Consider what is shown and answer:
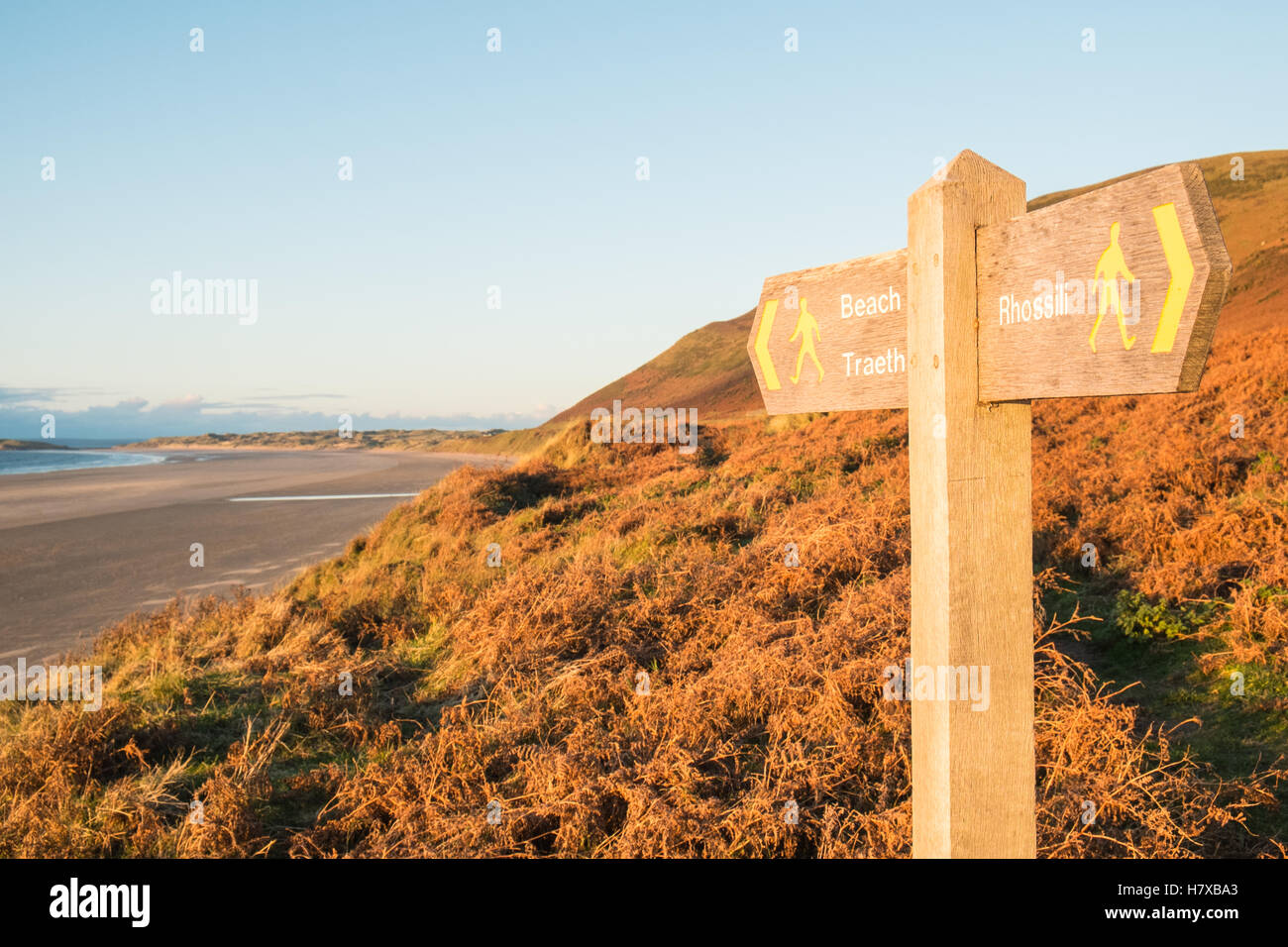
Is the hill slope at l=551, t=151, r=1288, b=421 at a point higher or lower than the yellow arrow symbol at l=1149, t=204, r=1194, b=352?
higher

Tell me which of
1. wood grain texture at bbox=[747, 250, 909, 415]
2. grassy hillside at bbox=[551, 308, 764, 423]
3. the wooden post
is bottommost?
the wooden post

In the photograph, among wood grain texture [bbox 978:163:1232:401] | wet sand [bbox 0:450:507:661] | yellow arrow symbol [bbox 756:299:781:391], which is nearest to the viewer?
wood grain texture [bbox 978:163:1232:401]

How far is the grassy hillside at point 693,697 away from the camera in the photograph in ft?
12.9

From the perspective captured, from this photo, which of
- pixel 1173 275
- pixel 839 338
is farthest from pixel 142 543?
pixel 1173 275

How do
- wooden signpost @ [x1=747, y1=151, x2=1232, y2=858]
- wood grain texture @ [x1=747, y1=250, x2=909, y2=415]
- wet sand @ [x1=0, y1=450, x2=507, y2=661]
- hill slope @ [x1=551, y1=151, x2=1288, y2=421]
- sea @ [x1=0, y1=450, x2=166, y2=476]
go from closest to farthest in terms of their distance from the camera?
wooden signpost @ [x1=747, y1=151, x2=1232, y2=858]
wood grain texture @ [x1=747, y1=250, x2=909, y2=415]
wet sand @ [x1=0, y1=450, x2=507, y2=661]
hill slope @ [x1=551, y1=151, x2=1288, y2=421]
sea @ [x1=0, y1=450, x2=166, y2=476]

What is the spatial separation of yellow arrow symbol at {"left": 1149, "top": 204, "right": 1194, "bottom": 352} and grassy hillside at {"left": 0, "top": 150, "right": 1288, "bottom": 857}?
2.60 meters

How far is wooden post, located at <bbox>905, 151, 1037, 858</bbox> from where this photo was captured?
2.15m

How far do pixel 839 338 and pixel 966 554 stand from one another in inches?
34.3

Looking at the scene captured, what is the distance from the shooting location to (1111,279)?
1930 mm

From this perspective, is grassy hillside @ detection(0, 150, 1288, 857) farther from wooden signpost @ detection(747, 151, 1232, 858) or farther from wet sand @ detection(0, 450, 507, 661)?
wet sand @ detection(0, 450, 507, 661)

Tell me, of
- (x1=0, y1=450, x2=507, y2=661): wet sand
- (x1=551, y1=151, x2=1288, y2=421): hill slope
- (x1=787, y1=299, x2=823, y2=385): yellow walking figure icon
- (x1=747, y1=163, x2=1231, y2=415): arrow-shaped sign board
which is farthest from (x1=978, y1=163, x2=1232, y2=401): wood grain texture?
(x1=0, y1=450, x2=507, y2=661): wet sand

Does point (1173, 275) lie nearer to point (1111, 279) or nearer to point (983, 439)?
point (1111, 279)

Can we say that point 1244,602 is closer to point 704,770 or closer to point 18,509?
Answer: point 704,770
